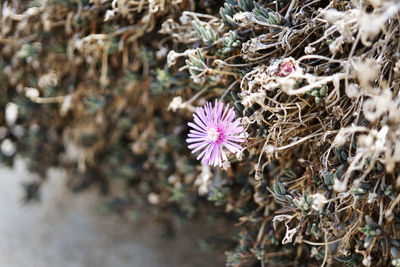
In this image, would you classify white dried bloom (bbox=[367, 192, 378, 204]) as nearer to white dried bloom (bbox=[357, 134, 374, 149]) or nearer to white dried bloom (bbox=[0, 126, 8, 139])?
white dried bloom (bbox=[357, 134, 374, 149])

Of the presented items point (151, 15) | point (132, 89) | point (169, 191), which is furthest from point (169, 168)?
point (151, 15)

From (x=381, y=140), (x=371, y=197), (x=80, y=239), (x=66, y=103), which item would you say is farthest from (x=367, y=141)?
(x=80, y=239)

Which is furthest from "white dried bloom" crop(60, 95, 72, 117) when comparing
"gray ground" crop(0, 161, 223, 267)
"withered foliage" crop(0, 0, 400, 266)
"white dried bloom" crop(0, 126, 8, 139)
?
"gray ground" crop(0, 161, 223, 267)

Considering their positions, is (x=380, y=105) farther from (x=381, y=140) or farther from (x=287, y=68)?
(x=287, y=68)

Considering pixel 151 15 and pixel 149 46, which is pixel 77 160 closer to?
pixel 149 46

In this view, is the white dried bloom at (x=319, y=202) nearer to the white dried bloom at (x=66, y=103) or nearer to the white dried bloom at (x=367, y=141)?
the white dried bloom at (x=367, y=141)
